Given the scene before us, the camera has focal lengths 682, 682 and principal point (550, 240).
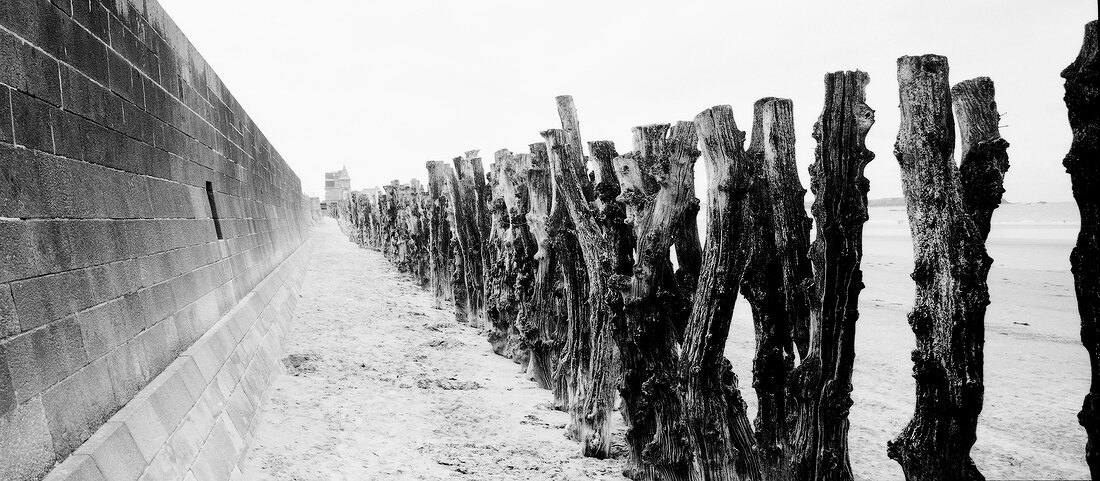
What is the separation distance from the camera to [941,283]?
261 centimetres

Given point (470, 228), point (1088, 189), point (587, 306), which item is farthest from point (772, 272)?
point (470, 228)

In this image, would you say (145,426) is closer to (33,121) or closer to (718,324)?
(33,121)

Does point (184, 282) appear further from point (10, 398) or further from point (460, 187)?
point (460, 187)

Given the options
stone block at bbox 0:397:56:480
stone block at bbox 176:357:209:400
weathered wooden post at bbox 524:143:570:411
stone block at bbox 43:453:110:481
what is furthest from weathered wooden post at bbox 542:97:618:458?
stone block at bbox 0:397:56:480

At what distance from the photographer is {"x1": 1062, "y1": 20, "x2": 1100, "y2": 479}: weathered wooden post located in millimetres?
1967

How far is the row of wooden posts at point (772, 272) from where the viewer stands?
256cm

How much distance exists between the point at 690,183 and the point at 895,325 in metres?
7.96

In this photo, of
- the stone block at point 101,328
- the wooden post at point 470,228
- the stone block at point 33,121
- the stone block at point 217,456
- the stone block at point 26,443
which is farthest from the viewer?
the wooden post at point 470,228

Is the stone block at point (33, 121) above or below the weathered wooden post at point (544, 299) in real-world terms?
above

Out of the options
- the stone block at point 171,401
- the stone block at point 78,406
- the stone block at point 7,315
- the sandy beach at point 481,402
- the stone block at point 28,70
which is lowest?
the sandy beach at point 481,402

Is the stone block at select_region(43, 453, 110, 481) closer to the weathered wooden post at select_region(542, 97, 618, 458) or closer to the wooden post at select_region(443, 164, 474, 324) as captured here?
the weathered wooden post at select_region(542, 97, 618, 458)

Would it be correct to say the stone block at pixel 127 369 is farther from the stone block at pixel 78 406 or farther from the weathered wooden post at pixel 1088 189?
the weathered wooden post at pixel 1088 189

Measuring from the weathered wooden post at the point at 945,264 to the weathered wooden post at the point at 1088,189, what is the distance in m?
0.46

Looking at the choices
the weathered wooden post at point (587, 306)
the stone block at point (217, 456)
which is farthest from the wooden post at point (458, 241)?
the stone block at point (217, 456)
